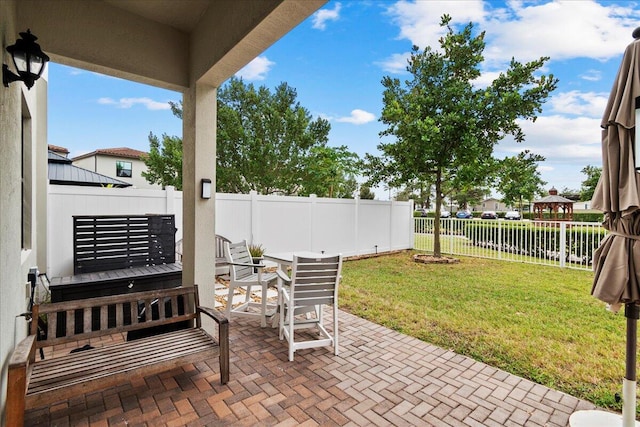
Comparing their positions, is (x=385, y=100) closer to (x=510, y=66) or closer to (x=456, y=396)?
(x=510, y=66)

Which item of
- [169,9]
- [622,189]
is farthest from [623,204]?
[169,9]

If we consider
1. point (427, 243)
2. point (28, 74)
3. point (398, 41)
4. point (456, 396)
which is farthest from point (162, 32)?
point (427, 243)

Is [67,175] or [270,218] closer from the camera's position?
[67,175]

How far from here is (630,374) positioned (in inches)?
86.3

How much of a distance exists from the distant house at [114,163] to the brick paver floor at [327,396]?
26.6 meters

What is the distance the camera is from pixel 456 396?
2.65m

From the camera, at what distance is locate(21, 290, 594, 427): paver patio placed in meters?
2.31

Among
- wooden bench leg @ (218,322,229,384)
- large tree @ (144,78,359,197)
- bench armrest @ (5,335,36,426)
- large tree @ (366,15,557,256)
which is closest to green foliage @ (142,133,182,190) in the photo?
large tree @ (144,78,359,197)

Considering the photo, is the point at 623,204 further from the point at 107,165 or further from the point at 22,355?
the point at 107,165

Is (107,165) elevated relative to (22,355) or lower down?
elevated

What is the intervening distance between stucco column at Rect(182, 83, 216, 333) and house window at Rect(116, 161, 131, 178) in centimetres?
2797

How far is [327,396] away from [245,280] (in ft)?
7.43

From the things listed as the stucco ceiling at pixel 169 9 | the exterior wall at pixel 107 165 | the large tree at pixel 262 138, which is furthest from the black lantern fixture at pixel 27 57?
the exterior wall at pixel 107 165

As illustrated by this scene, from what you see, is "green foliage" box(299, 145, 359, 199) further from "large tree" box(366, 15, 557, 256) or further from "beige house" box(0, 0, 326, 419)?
"beige house" box(0, 0, 326, 419)
